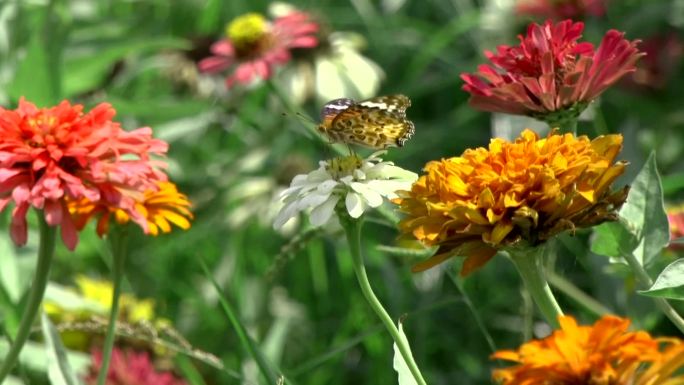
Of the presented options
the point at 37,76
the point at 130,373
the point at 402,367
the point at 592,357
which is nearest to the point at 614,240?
the point at 402,367

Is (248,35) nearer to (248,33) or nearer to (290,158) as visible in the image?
(248,33)

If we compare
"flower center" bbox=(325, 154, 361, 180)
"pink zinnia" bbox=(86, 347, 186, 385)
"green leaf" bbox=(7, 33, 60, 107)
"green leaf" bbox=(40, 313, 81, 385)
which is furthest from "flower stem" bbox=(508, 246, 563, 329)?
"green leaf" bbox=(7, 33, 60, 107)

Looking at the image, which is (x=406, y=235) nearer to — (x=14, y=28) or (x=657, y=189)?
(x=657, y=189)

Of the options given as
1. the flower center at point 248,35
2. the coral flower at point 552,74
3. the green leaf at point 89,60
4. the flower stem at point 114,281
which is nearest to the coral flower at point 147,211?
the flower stem at point 114,281

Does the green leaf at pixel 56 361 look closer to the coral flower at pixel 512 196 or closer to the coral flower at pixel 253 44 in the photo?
the coral flower at pixel 512 196

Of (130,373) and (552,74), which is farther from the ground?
(552,74)

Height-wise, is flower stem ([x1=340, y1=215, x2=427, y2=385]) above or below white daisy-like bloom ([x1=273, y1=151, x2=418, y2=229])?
below

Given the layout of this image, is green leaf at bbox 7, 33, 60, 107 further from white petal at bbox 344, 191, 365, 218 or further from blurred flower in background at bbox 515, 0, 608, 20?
white petal at bbox 344, 191, 365, 218

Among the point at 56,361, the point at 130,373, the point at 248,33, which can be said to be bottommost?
the point at 130,373
